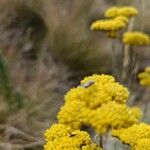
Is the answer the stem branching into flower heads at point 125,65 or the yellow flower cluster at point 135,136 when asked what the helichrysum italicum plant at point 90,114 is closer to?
the yellow flower cluster at point 135,136

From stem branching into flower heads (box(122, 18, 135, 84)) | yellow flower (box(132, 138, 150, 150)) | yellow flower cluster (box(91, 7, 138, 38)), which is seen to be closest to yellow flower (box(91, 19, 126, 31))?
yellow flower cluster (box(91, 7, 138, 38))

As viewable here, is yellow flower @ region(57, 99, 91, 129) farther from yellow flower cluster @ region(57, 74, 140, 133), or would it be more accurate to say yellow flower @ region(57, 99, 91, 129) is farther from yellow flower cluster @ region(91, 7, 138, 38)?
yellow flower cluster @ region(91, 7, 138, 38)

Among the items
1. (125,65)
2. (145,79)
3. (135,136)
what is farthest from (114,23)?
(135,136)

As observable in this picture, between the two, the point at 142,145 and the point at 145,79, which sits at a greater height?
the point at 145,79

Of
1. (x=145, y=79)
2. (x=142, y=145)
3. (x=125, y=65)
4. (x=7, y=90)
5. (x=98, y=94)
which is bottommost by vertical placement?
(x=142, y=145)

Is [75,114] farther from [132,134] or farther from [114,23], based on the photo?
[114,23]

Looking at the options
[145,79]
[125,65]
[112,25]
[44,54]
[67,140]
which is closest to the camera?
[67,140]

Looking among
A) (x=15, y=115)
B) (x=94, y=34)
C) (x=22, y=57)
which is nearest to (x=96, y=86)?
(x=15, y=115)

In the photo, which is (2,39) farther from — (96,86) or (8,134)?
(96,86)
